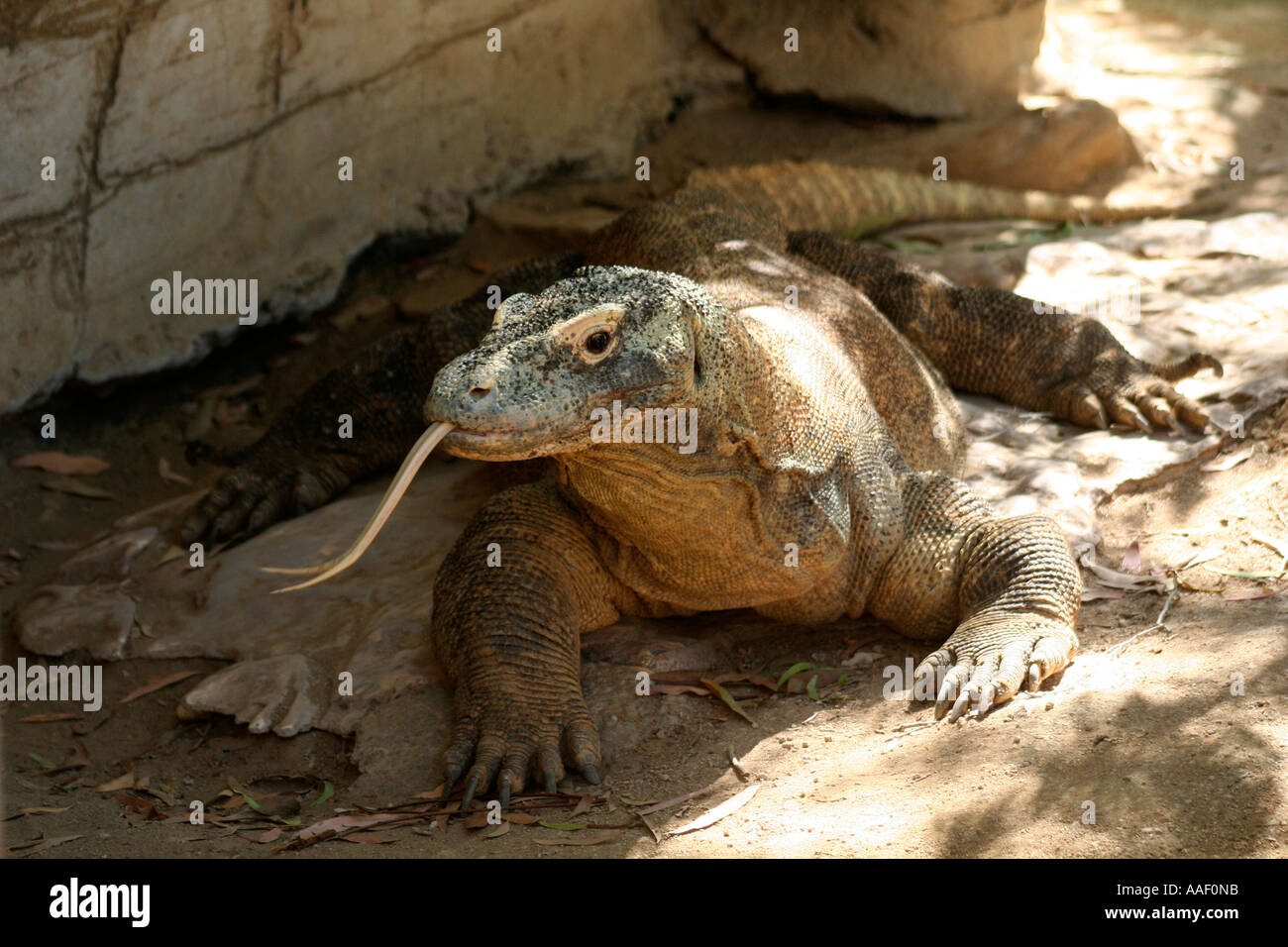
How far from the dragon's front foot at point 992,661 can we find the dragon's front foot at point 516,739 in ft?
3.56

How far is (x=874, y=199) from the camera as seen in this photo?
801 cm

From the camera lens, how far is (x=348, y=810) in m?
4.13

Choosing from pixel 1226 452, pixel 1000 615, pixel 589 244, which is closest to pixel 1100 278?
pixel 1226 452

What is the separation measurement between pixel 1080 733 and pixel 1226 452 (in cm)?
242

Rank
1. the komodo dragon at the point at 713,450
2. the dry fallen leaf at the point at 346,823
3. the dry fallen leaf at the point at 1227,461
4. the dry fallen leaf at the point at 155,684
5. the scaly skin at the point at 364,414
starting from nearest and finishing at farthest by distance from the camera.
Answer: the komodo dragon at the point at 713,450 → the dry fallen leaf at the point at 346,823 → the dry fallen leaf at the point at 155,684 → the dry fallen leaf at the point at 1227,461 → the scaly skin at the point at 364,414

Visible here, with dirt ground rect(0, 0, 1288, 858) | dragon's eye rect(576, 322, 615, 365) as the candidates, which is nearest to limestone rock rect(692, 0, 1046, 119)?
dirt ground rect(0, 0, 1288, 858)

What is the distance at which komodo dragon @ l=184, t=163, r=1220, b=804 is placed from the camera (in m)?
3.66

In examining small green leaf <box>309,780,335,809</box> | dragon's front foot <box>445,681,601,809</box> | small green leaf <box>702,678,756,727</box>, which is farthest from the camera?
small green leaf <box>702,678,756,727</box>

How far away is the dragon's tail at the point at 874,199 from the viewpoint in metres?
7.27

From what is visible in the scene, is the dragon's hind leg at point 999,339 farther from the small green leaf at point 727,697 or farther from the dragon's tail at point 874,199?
the small green leaf at point 727,697

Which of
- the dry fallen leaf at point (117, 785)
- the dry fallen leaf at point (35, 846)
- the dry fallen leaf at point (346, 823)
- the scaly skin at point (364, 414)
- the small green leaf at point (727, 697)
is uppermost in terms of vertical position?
the scaly skin at point (364, 414)


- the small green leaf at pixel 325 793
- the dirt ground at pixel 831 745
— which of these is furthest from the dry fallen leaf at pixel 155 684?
the small green leaf at pixel 325 793

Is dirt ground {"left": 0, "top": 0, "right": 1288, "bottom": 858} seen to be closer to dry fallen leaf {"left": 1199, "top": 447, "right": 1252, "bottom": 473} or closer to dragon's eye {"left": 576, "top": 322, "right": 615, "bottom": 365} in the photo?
dry fallen leaf {"left": 1199, "top": 447, "right": 1252, "bottom": 473}

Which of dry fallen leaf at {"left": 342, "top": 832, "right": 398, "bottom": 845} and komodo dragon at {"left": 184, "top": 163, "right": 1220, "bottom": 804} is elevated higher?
komodo dragon at {"left": 184, "top": 163, "right": 1220, "bottom": 804}
